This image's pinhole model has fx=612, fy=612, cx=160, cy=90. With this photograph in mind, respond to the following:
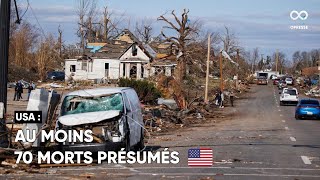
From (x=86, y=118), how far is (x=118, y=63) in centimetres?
6868

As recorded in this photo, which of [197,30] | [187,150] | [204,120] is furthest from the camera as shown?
[197,30]

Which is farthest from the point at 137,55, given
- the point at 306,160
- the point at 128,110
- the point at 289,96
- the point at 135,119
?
the point at 306,160

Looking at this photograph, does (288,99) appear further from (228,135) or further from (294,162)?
(294,162)

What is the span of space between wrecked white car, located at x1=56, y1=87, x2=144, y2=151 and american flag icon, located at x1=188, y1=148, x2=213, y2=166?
165 centimetres

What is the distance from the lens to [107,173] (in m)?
13.7

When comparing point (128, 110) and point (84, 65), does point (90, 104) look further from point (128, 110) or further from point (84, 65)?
point (84, 65)

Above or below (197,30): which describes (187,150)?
below

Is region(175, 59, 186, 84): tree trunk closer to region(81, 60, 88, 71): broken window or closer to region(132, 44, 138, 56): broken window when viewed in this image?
region(132, 44, 138, 56): broken window

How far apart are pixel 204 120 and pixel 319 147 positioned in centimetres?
1921

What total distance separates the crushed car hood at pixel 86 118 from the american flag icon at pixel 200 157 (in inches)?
93.4

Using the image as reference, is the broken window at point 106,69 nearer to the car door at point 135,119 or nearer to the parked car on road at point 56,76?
the parked car on road at point 56,76

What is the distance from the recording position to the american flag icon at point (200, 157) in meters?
15.7

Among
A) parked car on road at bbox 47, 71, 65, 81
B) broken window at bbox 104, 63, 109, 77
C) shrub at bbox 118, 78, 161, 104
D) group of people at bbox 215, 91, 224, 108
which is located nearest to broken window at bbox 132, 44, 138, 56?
broken window at bbox 104, 63, 109, 77

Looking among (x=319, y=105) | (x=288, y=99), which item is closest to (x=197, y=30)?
(x=288, y=99)
